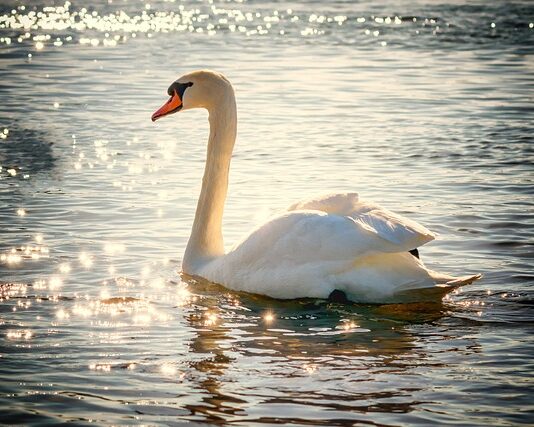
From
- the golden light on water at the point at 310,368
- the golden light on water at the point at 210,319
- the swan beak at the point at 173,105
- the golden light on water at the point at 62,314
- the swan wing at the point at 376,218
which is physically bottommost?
the golden light on water at the point at 210,319

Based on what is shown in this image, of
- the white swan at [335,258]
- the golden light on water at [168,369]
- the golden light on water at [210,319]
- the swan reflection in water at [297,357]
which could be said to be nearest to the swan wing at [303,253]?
the white swan at [335,258]

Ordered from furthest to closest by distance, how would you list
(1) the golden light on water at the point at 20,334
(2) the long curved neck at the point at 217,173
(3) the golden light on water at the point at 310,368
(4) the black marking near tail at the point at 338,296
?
(2) the long curved neck at the point at 217,173 < (4) the black marking near tail at the point at 338,296 < (1) the golden light on water at the point at 20,334 < (3) the golden light on water at the point at 310,368

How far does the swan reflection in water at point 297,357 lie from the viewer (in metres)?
6.93

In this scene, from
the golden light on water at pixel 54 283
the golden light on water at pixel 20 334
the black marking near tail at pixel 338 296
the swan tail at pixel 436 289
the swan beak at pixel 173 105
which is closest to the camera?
the golden light on water at pixel 20 334

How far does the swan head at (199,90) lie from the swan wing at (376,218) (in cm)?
142

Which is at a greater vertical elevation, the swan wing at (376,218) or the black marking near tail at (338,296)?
the swan wing at (376,218)

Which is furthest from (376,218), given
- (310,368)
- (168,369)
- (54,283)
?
(54,283)

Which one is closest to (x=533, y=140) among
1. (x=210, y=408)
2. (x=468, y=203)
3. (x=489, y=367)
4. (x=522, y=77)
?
(x=468, y=203)

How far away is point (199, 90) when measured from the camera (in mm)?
10469

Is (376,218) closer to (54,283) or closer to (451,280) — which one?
(451,280)

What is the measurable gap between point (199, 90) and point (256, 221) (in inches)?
74.0

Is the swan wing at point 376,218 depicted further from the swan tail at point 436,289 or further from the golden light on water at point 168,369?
the golden light on water at point 168,369

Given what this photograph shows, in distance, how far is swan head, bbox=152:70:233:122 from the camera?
411 inches

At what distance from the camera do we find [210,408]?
272 inches
